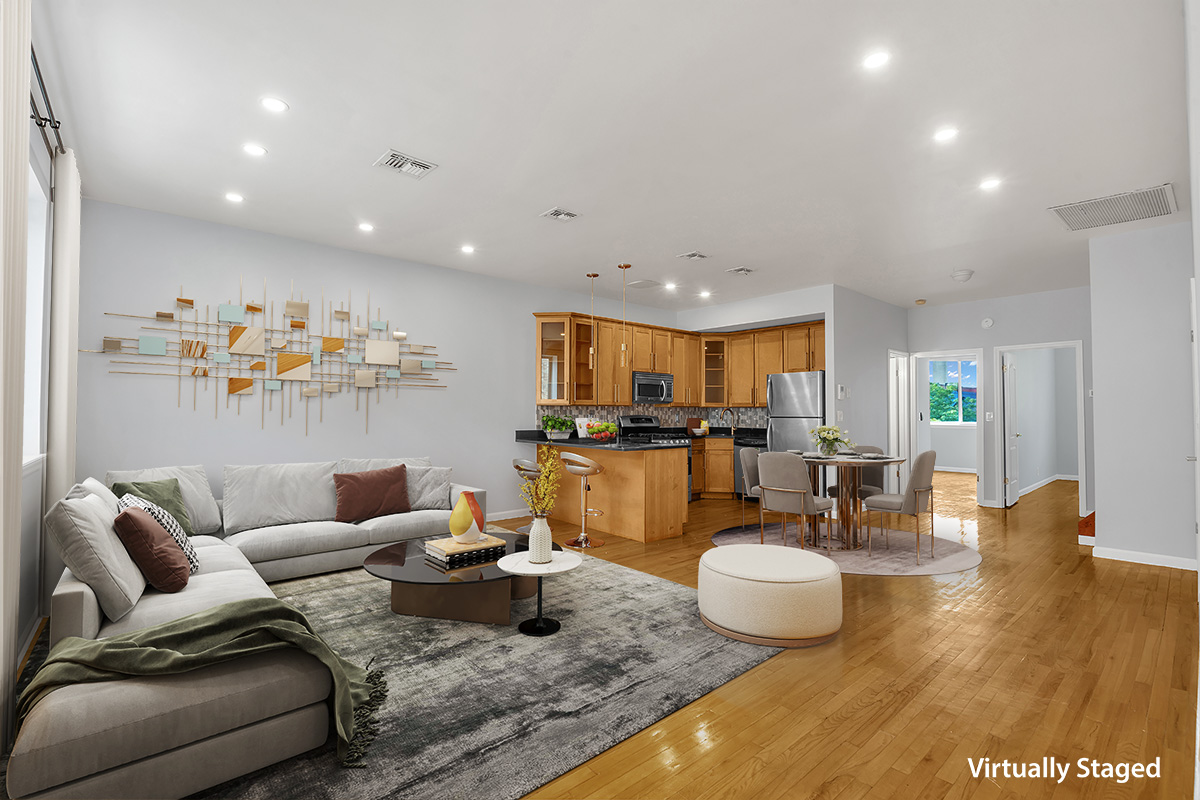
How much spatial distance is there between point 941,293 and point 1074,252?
1.83 m

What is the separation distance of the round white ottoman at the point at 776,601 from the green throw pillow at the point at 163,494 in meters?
3.55

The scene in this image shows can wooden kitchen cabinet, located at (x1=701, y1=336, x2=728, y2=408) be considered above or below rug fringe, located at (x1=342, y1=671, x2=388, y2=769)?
above

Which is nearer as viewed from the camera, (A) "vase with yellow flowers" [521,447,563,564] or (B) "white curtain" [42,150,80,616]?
(A) "vase with yellow flowers" [521,447,563,564]

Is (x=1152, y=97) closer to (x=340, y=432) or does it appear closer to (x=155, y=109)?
(x=155, y=109)

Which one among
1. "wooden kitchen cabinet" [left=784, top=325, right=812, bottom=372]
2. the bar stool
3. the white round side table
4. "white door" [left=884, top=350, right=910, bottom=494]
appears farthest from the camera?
"white door" [left=884, top=350, right=910, bottom=494]

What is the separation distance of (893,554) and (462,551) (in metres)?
3.90

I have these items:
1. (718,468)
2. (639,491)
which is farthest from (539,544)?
(718,468)

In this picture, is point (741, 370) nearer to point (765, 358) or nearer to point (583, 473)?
point (765, 358)

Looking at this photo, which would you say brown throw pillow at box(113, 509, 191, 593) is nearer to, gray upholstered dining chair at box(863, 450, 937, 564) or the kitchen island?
the kitchen island

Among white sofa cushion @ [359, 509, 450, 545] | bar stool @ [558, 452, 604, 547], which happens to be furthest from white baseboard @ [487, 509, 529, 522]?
white sofa cushion @ [359, 509, 450, 545]

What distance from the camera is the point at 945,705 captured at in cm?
245

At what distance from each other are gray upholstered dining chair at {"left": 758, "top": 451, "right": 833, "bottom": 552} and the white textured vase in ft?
8.38

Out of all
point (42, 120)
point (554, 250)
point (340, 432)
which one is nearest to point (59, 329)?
point (42, 120)

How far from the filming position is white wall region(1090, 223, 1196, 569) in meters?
4.54
